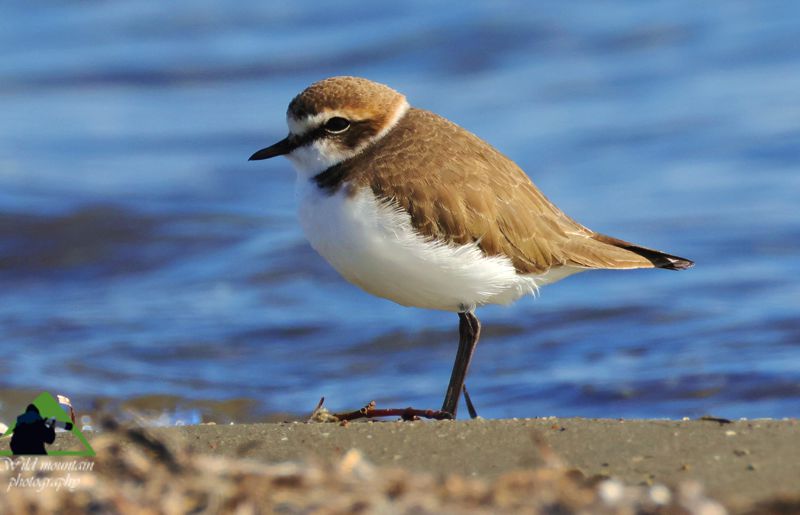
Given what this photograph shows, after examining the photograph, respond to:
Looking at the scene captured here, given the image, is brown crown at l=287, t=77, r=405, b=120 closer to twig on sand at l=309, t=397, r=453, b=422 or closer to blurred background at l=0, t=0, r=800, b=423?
twig on sand at l=309, t=397, r=453, b=422

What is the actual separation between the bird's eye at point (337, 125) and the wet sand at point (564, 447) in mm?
1485

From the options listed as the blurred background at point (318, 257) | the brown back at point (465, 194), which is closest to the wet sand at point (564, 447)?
the blurred background at point (318, 257)

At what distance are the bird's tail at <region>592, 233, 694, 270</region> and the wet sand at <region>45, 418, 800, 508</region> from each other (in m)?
1.77

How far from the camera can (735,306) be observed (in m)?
9.02

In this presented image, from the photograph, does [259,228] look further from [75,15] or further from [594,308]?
[75,15]

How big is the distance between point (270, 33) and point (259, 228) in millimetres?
5832

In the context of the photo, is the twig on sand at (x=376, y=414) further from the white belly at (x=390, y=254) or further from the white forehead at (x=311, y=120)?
the white forehead at (x=311, y=120)

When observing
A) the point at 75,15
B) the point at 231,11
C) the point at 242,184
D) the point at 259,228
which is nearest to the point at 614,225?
the point at 259,228

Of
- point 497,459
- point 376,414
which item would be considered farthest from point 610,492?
point 376,414

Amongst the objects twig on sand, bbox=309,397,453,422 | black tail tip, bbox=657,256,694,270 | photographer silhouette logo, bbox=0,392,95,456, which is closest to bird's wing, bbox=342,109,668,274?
black tail tip, bbox=657,256,694,270

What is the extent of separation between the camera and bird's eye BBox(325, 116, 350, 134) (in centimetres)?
577

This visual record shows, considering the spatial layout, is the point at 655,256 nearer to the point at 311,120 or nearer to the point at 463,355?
the point at 463,355

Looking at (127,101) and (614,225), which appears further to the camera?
(127,101)

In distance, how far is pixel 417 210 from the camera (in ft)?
18.0
